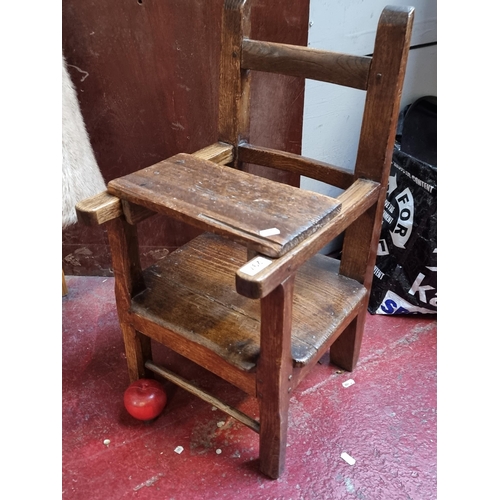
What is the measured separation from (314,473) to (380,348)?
0.52m

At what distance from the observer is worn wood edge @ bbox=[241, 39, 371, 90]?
1.11 metres

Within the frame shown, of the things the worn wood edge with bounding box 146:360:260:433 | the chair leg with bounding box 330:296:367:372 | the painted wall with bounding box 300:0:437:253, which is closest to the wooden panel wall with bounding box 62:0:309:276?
the painted wall with bounding box 300:0:437:253

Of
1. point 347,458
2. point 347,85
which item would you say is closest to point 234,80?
point 347,85

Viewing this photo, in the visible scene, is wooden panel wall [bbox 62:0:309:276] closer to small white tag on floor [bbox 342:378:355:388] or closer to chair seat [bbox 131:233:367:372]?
chair seat [bbox 131:233:367:372]

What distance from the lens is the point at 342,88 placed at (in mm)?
1670

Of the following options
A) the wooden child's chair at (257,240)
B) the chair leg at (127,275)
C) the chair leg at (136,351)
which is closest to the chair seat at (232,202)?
the wooden child's chair at (257,240)

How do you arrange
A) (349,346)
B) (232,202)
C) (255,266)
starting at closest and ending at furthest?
(255,266) → (232,202) → (349,346)

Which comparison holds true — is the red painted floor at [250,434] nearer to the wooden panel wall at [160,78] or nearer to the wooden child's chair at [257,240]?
the wooden child's chair at [257,240]

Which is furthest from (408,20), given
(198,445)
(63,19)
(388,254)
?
(198,445)

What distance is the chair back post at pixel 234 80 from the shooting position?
1.22 m

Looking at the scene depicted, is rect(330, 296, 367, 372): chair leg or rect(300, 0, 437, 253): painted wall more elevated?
rect(300, 0, 437, 253): painted wall

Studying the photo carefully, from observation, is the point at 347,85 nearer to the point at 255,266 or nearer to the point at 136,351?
the point at 255,266

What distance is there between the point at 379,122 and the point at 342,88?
0.62m

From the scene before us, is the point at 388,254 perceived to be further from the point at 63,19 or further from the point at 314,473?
the point at 63,19
